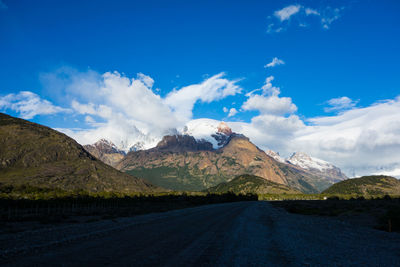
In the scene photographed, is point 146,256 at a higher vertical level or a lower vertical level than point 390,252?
higher

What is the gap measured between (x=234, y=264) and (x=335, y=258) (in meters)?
5.85

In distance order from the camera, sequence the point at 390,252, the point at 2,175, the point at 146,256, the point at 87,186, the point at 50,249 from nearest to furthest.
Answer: the point at 146,256
the point at 50,249
the point at 390,252
the point at 2,175
the point at 87,186

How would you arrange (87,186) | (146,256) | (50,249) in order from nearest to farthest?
(146,256)
(50,249)
(87,186)

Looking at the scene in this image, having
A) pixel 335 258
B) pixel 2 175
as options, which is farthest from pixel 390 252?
pixel 2 175

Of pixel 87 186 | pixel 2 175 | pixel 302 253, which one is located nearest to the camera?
pixel 302 253

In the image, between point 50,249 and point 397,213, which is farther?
point 397,213

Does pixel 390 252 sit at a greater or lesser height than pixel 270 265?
lesser

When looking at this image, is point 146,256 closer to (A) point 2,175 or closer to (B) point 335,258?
(B) point 335,258

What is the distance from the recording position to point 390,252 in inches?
605

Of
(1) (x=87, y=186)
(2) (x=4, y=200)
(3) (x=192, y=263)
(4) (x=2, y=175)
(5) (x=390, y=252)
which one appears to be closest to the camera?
(3) (x=192, y=263)

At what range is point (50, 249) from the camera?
Result: 476 inches

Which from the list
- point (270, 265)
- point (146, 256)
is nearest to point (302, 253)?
point (270, 265)

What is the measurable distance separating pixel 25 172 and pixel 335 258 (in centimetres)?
22906

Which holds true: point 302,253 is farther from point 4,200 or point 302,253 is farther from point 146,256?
point 4,200
